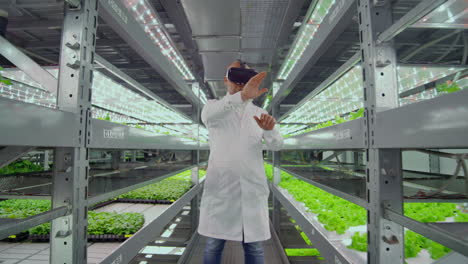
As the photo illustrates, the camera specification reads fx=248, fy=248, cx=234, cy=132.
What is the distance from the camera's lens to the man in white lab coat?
177cm

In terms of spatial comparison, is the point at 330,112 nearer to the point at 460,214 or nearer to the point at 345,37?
the point at 345,37

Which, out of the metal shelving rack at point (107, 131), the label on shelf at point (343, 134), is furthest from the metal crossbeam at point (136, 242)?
the label on shelf at point (343, 134)

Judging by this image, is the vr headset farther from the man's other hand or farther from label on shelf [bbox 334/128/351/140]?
label on shelf [bbox 334/128/351/140]

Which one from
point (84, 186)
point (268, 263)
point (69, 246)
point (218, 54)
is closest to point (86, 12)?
point (84, 186)

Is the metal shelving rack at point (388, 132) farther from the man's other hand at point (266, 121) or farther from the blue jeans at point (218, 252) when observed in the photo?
the blue jeans at point (218, 252)

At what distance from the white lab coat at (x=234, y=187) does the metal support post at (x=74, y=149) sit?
0.85 m

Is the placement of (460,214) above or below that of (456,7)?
below

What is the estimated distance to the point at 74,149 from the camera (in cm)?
105

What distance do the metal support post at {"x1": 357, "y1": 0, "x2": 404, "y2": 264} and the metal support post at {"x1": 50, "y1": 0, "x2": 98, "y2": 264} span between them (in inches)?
49.5

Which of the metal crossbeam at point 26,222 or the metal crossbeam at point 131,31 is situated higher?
the metal crossbeam at point 131,31

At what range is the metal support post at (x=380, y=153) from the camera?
3.46 feet

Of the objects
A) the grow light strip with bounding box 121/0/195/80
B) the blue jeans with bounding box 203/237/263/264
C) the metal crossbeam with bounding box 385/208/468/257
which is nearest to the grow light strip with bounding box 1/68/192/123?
the grow light strip with bounding box 121/0/195/80

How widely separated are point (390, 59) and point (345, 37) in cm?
229

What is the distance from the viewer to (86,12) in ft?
3.62
